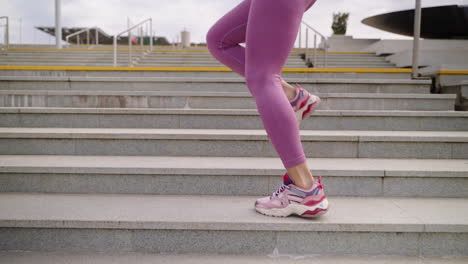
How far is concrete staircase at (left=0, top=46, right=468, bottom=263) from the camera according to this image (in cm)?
132

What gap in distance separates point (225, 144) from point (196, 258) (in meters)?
0.84

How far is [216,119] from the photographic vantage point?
7.88 feet

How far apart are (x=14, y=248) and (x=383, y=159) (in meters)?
1.92

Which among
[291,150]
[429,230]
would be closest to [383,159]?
[429,230]

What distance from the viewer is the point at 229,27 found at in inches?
54.7

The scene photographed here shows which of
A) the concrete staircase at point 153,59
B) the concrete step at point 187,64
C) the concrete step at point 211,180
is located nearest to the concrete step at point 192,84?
the concrete step at point 211,180

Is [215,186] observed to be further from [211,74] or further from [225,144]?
[211,74]

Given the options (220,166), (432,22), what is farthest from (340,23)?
(220,166)

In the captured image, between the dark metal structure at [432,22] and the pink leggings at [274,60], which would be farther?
the dark metal structure at [432,22]

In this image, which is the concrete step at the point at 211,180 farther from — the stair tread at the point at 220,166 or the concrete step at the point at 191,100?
the concrete step at the point at 191,100

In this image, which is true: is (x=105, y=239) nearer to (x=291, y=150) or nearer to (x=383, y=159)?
(x=291, y=150)

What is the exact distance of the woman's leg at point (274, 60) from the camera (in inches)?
46.0

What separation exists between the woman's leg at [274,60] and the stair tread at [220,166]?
449 mm

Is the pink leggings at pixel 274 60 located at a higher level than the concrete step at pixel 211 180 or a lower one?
higher
